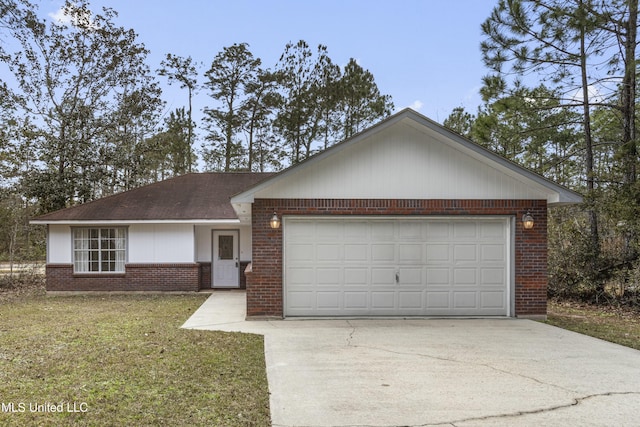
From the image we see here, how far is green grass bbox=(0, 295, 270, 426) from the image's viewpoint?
433cm

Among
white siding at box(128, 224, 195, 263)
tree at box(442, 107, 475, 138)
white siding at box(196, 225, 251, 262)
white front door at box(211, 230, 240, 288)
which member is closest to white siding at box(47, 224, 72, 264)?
white siding at box(128, 224, 195, 263)

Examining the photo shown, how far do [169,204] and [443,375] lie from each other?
11.9m

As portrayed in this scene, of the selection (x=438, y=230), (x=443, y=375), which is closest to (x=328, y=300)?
(x=438, y=230)

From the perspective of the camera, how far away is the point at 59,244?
569 inches

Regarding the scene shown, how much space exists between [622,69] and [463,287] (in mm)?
8586

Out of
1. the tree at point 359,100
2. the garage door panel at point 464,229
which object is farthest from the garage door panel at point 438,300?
the tree at point 359,100

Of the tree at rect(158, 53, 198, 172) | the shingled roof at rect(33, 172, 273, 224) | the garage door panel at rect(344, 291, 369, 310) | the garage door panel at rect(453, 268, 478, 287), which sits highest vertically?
the tree at rect(158, 53, 198, 172)

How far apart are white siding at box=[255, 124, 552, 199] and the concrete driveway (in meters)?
2.70

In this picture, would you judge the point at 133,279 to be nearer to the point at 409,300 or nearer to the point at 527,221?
the point at 409,300

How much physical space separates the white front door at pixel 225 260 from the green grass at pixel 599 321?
960 centimetres

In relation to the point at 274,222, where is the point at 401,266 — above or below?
below

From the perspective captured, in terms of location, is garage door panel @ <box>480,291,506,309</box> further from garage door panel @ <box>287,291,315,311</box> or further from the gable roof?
garage door panel @ <box>287,291,315,311</box>

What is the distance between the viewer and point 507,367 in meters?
6.10

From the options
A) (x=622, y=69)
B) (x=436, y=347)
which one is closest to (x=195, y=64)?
(x=622, y=69)
